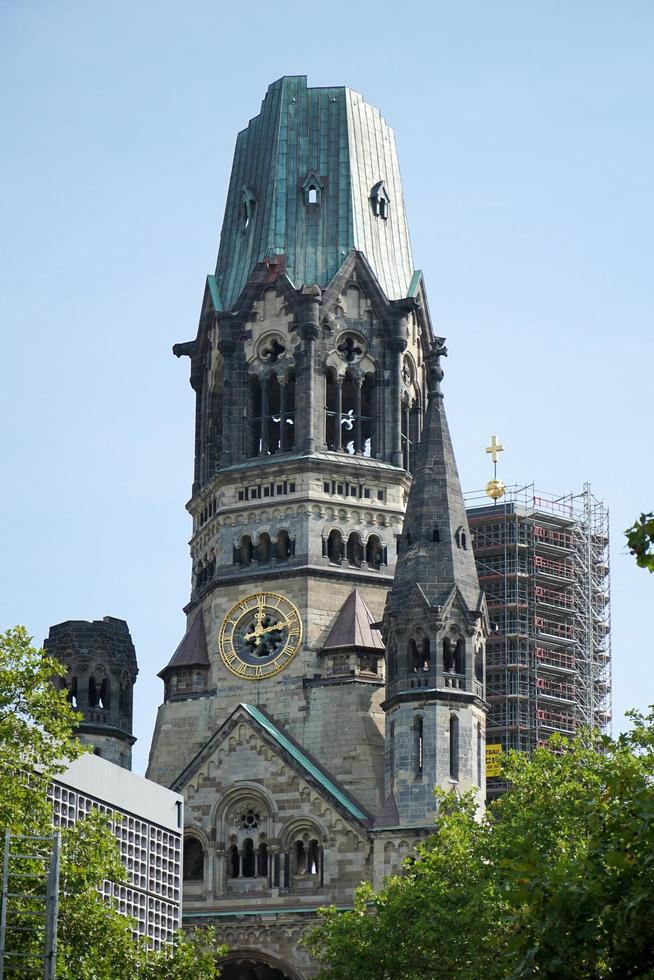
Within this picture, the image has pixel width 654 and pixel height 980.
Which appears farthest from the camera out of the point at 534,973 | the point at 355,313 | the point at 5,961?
the point at 355,313

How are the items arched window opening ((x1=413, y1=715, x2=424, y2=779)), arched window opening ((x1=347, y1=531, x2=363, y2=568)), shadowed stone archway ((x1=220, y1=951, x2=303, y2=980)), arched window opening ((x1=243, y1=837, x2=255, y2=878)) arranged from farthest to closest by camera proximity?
1. arched window opening ((x1=347, y1=531, x2=363, y2=568))
2. arched window opening ((x1=243, y1=837, x2=255, y2=878))
3. shadowed stone archway ((x1=220, y1=951, x2=303, y2=980))
4. arched window opening ((x1=413, y1=715, x2=424, y2=779))

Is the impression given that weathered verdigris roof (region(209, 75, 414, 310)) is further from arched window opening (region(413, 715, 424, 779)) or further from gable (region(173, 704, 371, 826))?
arched window opening (region(413, 715, 424, 779))

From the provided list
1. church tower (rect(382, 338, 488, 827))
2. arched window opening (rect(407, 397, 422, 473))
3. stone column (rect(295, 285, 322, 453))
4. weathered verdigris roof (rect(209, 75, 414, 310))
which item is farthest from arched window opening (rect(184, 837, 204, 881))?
weathered verdigris roof (rect(209, 75, 414, 310))

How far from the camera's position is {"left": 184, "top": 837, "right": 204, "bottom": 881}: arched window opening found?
82.9m

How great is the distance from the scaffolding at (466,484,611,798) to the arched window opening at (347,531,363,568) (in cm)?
1760

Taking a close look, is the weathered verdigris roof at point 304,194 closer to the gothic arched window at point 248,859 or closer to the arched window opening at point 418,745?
the arched window opening at point 418,745

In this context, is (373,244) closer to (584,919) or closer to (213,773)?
(213,773)

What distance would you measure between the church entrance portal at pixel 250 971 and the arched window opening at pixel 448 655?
1223cm

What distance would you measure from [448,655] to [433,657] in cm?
109

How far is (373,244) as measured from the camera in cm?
9438

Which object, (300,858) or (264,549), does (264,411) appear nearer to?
(264,549)

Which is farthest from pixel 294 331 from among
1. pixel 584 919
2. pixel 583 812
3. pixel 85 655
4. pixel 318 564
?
pixel 584 919

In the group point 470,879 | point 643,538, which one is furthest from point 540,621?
point 643,538

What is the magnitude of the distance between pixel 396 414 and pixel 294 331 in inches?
204
